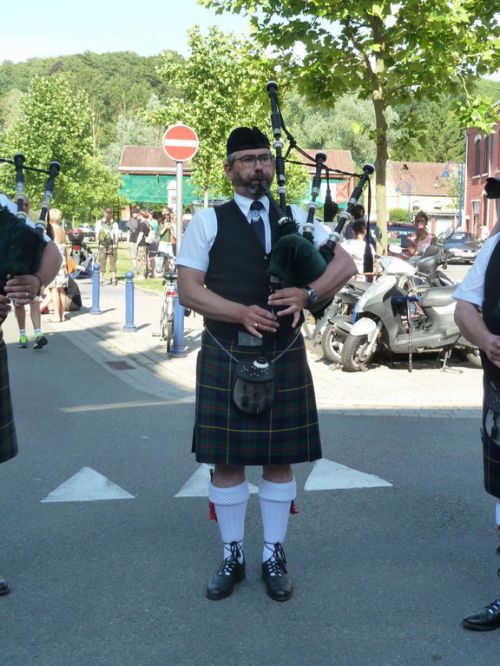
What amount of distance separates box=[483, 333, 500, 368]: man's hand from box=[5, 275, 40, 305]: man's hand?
1.64 metres

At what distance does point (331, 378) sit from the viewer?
9.52 metres

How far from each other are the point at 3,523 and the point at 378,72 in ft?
25.7

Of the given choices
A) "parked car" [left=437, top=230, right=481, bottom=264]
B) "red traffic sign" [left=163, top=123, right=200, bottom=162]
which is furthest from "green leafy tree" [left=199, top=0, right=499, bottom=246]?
"parked car" [left=437, top=230, right=481, bottom=264]

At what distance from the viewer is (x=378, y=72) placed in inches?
430

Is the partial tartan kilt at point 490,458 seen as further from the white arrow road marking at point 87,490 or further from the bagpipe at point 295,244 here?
the white arrow road marking at point 87,490

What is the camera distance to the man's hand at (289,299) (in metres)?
3.59

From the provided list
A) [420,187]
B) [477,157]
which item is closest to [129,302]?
[477,157]

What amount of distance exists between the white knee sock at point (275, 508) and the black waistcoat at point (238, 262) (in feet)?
2.34

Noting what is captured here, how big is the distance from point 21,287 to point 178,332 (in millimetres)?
7410

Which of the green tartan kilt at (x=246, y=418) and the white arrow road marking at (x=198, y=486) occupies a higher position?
the green tartan kilt at (x=246, y=418)

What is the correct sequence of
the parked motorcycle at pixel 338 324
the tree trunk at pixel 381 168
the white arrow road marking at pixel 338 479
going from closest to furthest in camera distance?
the white arrow road marking at pixel 338 479, the parked motorcycle at pixel 338 324, the tree trunk at pixel 381 168

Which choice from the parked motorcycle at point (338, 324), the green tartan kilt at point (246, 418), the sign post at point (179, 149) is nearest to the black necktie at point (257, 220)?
the green tartan kilt at point (246, 418)

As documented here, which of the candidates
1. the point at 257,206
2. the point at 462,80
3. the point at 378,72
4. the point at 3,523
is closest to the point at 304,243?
the point at 257,206

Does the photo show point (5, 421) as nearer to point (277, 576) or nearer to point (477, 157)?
point (277, 576)
